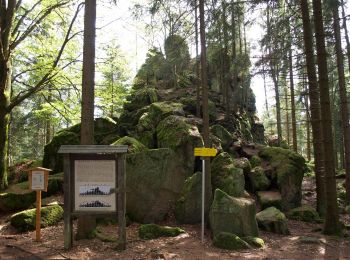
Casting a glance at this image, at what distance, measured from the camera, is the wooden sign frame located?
7.74 metres

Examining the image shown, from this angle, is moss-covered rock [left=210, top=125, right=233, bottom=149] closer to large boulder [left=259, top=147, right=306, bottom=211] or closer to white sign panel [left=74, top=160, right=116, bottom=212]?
large boulder [left=259, top=147, right=306, bottom=211]

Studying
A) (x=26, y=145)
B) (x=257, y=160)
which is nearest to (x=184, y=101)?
(x=257, y=160)

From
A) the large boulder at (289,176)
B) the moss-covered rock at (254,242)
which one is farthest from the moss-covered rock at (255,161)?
the moss-covered rock at (254,242)

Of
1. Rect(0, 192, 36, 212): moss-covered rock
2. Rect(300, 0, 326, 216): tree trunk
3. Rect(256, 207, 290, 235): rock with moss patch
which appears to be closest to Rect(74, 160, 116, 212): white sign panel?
Rect(0, 192, 36, 212): moss-covered rock

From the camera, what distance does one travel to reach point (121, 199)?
791cm

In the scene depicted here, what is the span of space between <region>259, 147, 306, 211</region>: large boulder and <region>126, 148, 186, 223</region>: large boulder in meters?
4.70

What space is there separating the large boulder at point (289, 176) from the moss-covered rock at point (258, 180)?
17.7 inches

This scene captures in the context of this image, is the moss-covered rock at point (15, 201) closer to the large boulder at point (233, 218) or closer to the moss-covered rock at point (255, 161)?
the large boulder at point (233, 218)

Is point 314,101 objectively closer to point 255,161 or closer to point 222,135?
point 255,161

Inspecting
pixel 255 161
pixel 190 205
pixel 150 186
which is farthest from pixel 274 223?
pixel 255 161

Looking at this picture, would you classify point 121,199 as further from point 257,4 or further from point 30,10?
point 30,10

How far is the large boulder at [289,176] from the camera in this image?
13.6 m

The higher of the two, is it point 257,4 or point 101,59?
point 257,4

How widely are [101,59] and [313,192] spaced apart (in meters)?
12.2
